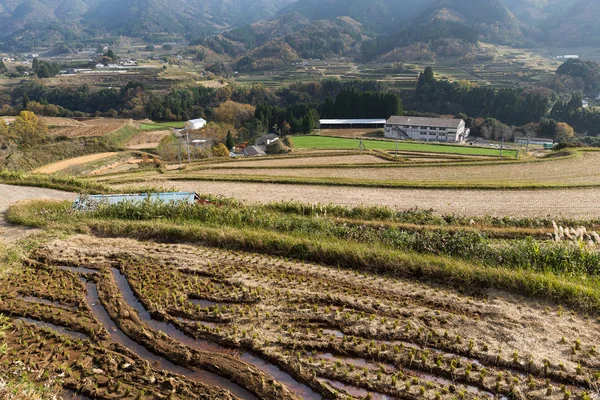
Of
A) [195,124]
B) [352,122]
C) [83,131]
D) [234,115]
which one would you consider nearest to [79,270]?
[83,131]

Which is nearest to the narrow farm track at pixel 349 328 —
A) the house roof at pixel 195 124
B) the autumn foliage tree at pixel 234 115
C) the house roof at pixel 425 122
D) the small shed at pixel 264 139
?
the small shed at pixel 264 139

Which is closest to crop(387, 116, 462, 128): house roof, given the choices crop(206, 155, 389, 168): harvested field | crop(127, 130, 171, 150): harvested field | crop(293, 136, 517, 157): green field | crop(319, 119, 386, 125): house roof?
crop(319, 119, 386, 125): house roof

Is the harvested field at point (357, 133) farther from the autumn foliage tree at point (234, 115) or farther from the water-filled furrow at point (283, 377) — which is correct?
the water-filled furrow at point (283, 377)

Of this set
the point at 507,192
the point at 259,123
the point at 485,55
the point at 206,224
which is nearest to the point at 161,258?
the point at 206,224

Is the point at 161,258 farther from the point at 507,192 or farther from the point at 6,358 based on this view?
the point at 507,192

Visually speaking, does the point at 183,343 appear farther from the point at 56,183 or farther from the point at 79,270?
the point at 56,183
